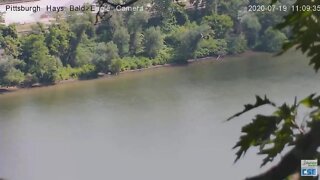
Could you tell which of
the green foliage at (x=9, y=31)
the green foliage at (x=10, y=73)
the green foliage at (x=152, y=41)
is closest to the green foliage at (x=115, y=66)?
the green foliage at (x=152, y=41)

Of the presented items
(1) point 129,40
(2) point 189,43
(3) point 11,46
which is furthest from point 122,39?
(3) point 11,46

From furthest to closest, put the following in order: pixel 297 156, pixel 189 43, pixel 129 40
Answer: pixel 189 43 < pixel 129 40 < pixel 297 156

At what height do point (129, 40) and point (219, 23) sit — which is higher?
point (219, 23)

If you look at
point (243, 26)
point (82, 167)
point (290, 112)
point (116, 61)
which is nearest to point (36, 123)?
point (82, 167)

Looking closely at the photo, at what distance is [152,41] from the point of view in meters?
7.61

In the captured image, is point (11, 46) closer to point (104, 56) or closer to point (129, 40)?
point (104, 56)

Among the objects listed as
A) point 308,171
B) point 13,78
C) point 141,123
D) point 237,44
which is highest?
point 308,171

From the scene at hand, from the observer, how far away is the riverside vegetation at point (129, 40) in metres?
7.21

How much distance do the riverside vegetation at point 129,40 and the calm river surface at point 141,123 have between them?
0.28 meters

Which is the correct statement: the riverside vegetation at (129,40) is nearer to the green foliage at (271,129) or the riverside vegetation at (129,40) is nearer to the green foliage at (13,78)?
the green foliage at (13,78)

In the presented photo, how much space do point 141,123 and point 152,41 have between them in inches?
101

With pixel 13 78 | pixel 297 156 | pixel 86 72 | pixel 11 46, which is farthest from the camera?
pixel 86 72

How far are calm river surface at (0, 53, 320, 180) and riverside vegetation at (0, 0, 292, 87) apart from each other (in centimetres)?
28

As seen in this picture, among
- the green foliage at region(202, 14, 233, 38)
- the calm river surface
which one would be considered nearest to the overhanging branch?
the calm river surface
